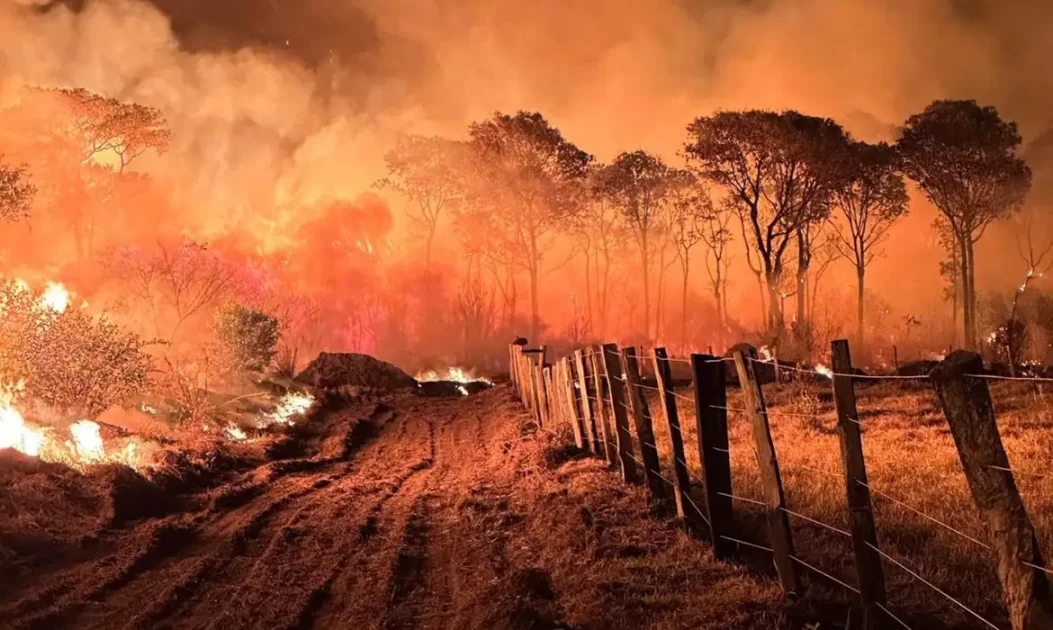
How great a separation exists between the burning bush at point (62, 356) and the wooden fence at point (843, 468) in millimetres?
10545

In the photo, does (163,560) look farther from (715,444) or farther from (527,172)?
(527,172)

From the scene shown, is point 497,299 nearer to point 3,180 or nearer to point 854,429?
point 3,180

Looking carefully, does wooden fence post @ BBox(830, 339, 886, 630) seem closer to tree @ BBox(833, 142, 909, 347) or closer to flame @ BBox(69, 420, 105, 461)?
flame @ BBox(69, 420, 105, 461)

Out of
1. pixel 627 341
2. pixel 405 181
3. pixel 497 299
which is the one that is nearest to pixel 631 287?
pixel 627 341


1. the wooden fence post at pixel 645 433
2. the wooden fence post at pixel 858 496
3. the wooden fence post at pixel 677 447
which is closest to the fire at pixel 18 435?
the wooden fence post at pixel 645 433

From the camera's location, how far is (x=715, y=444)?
690 cm

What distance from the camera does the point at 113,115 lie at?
3866cm

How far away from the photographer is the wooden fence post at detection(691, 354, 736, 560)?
22.2 ft

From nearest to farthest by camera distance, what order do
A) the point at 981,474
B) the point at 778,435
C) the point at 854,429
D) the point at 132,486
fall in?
the point at 981,474 → the point at 854,429 → the point at 132,486 → the point at 778,435

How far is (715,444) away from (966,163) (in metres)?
36.3

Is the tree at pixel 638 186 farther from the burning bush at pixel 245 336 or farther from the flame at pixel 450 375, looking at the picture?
the burning bush at pixel 245 336

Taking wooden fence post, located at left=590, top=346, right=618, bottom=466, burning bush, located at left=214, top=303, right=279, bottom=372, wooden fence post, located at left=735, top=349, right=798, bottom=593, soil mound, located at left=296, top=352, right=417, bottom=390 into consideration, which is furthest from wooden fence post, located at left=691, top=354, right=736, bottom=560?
soil mound, located at left=296, top=352, right=417, bottom=390

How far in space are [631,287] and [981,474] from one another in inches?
2094

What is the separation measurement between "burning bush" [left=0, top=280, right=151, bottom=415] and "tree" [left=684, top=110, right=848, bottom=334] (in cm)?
2687
